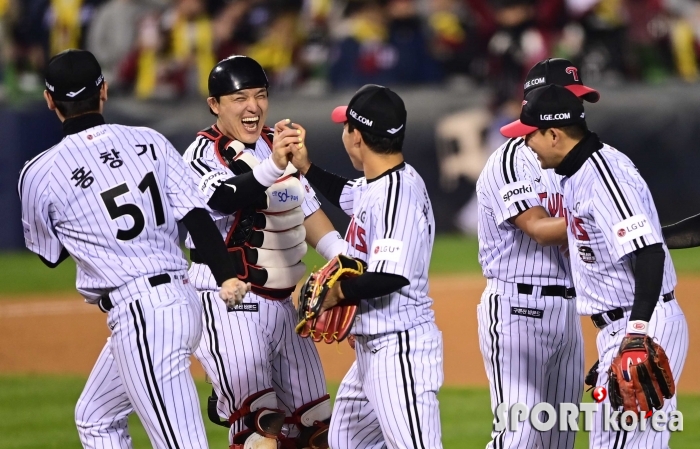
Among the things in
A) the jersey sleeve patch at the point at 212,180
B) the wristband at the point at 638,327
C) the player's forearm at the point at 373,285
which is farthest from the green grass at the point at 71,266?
the wristband at the point at 638,327

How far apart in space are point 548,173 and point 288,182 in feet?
4.36

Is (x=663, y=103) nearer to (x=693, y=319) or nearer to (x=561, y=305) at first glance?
(x=693, y=319)

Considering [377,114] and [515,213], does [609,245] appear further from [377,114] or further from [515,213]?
[377,114]

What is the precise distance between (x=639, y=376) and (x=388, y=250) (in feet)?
3.73

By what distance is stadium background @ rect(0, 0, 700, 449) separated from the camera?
Result: 1495cm

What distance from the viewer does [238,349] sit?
18.6ft

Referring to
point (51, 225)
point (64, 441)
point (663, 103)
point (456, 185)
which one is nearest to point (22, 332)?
point (64, 441)

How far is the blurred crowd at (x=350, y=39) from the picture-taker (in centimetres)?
1570

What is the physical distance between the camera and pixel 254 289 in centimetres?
579

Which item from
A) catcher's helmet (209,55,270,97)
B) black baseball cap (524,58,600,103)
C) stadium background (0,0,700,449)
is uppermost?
stadium background (0,0,700,449)

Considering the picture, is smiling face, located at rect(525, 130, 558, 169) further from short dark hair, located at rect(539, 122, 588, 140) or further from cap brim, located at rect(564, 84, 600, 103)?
cap brim, located at rect(564, 84, 600, 103)

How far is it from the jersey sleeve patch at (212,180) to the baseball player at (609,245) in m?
1.47

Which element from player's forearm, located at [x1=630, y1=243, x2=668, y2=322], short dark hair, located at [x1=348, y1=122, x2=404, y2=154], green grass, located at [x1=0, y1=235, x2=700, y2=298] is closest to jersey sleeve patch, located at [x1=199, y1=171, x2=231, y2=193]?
short dark hair, located at [x1=348, y1=122, x2=404, y2=154]

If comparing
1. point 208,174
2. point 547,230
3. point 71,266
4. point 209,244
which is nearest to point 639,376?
point 547,230
